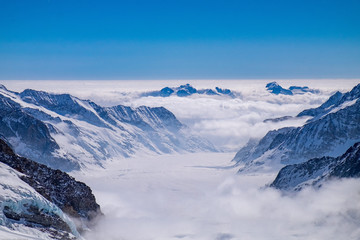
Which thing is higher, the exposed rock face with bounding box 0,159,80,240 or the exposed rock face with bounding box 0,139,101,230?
the exposed rock face with bounding box 0,139,101,230

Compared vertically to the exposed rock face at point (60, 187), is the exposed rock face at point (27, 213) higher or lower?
lower

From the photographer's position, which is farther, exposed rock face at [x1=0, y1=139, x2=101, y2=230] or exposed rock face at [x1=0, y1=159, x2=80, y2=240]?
exposed rock face at [x1=0, y1=139, x2=101, y2=230]

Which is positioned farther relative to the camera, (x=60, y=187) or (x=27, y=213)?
(x=60, y=187)

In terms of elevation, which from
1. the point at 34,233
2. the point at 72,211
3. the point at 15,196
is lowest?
the point at 34,233

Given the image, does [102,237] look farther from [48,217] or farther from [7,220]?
[7,220]

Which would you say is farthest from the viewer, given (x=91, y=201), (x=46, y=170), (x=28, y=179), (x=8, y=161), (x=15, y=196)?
(x=91, y=201)

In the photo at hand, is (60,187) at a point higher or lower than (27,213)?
higher

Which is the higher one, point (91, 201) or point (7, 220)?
point (91, 201)

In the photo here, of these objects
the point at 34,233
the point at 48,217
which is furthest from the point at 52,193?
the point at 34,233
